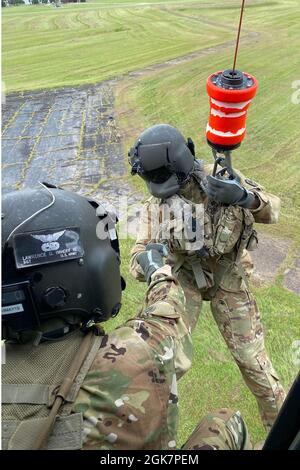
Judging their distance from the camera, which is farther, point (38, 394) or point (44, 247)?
point (44, 247)

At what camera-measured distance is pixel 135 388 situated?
6.02 feet

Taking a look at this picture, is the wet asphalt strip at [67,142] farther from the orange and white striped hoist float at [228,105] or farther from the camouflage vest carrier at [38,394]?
the camouflage vest carrier at [38,394]

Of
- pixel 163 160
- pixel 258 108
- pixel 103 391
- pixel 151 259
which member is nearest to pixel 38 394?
pixel 103 391

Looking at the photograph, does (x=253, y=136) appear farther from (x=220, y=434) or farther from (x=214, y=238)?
(x=220, y=434)

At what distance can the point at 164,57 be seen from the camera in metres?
15.7

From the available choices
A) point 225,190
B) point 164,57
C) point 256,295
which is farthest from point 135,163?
point 164,57

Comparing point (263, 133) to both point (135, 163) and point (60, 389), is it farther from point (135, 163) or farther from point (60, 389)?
point (60, 389)

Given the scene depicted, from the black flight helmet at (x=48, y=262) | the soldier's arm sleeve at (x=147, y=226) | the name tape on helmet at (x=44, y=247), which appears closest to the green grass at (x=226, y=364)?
the soldier's arm sleeve at (x=147, y=226)

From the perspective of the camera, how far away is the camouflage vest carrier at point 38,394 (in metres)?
1.65

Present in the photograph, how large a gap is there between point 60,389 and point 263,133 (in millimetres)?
8097

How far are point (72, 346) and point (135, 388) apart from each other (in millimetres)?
313

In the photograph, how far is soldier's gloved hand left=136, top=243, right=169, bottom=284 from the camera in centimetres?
283

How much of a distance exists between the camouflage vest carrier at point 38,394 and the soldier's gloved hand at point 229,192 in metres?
1.48

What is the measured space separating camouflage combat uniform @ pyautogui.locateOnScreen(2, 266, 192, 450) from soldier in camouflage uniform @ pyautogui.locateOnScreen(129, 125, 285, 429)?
1.27 meters
